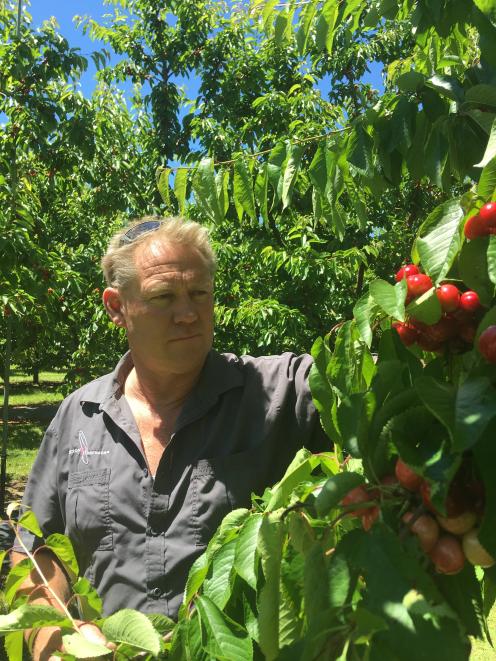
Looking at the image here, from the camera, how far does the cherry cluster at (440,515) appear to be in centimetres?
82

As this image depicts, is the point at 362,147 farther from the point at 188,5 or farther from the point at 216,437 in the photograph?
the point at 188,5

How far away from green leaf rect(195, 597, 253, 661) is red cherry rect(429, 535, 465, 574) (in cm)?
33

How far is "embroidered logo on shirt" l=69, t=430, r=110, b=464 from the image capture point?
92.0 inches

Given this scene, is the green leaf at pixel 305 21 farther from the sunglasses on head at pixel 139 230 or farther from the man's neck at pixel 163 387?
the man's neck at pixel 163 387

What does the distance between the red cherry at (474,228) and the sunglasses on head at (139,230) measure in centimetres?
164

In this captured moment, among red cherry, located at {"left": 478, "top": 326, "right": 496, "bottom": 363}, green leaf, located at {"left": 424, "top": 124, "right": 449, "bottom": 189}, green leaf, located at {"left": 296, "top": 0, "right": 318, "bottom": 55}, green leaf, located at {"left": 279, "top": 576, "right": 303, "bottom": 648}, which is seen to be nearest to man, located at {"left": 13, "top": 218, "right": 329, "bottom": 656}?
green leaf, located at {"left": 296, "top": 0, "right": 318, "bottom": 55}

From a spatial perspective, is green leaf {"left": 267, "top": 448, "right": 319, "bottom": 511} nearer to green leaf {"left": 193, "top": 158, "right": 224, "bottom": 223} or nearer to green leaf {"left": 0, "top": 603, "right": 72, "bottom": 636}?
green leaf {"left": 0, "top": 603, "right": 72, "bottom": 636}

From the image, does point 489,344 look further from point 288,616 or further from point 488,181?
point 288,616

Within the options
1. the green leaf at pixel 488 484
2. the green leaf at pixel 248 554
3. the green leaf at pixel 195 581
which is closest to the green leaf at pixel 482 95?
the green leaf at pixel 488 484

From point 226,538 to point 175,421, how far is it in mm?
1177

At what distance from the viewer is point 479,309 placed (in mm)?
960

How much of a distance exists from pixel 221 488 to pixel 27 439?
506 inches

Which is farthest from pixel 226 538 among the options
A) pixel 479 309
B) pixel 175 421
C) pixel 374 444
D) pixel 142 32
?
pixel 142 32

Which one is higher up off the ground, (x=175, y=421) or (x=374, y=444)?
(x=374, y=444)
